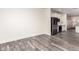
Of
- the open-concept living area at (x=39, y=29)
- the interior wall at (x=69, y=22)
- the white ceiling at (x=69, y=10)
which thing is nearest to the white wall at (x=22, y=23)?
the open-concept living area at (x=39, y=29)

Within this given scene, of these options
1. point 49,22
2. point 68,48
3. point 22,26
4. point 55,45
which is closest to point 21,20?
point 22,26

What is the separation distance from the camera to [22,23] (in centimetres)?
134

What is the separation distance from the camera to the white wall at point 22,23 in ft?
4.23

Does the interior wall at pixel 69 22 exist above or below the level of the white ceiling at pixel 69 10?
below

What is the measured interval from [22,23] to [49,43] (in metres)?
0.43

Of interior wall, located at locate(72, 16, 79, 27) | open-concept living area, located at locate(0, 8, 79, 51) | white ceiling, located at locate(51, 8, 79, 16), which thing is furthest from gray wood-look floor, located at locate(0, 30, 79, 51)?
white ceiling, located at locate(51, 8, 79, 16)

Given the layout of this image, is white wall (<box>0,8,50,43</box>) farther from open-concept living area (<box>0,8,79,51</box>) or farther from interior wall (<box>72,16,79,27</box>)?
interior wall (<box>72,16,79,27</box>)

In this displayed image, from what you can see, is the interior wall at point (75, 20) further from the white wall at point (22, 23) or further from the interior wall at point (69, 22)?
the white wall at point (22, 23)

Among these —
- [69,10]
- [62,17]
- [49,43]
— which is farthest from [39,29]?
[69,10]

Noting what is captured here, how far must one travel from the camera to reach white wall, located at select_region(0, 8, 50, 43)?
4.23 ft
